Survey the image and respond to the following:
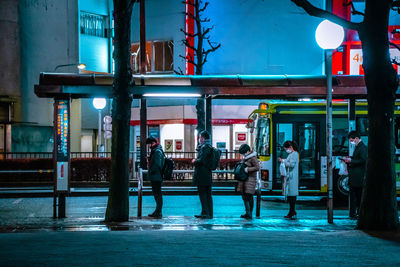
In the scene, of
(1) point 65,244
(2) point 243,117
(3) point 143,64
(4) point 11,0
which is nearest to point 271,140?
(3) point 143,64

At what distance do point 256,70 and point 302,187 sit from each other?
13509mm

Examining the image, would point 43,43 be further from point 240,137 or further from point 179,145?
point 240,137

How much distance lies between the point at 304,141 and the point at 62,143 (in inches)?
313

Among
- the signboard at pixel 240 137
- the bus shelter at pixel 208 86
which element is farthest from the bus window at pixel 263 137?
the signboard at pixel 240 137

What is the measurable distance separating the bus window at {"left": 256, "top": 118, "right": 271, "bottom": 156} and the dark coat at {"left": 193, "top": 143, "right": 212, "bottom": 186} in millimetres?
5486

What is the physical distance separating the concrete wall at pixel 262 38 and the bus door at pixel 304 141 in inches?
496

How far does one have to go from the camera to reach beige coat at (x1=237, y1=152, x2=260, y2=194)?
11.6 metres

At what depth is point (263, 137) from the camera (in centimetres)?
1709

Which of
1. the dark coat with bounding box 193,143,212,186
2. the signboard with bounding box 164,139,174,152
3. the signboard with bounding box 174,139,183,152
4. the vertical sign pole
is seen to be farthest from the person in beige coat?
the signboard with bounding box 164,139,174,152

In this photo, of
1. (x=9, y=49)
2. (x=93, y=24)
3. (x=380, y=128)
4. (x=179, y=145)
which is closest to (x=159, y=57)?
(x=179, y=145)

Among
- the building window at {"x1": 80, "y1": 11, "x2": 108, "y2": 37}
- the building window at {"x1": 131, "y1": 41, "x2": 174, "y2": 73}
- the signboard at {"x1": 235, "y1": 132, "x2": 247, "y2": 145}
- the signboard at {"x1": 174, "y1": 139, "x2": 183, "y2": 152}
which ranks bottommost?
the signboard at {"x1": 174, "y1": 139, "x2": 183, "y2": 152}

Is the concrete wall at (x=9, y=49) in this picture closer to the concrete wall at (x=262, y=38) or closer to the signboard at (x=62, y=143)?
the concrete wall at (x=262, y=38)

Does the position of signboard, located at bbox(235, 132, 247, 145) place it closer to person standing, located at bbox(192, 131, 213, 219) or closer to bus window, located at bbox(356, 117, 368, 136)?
bus window, located at bbox(356, 117, 368, 136)

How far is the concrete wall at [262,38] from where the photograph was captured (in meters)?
29.2
